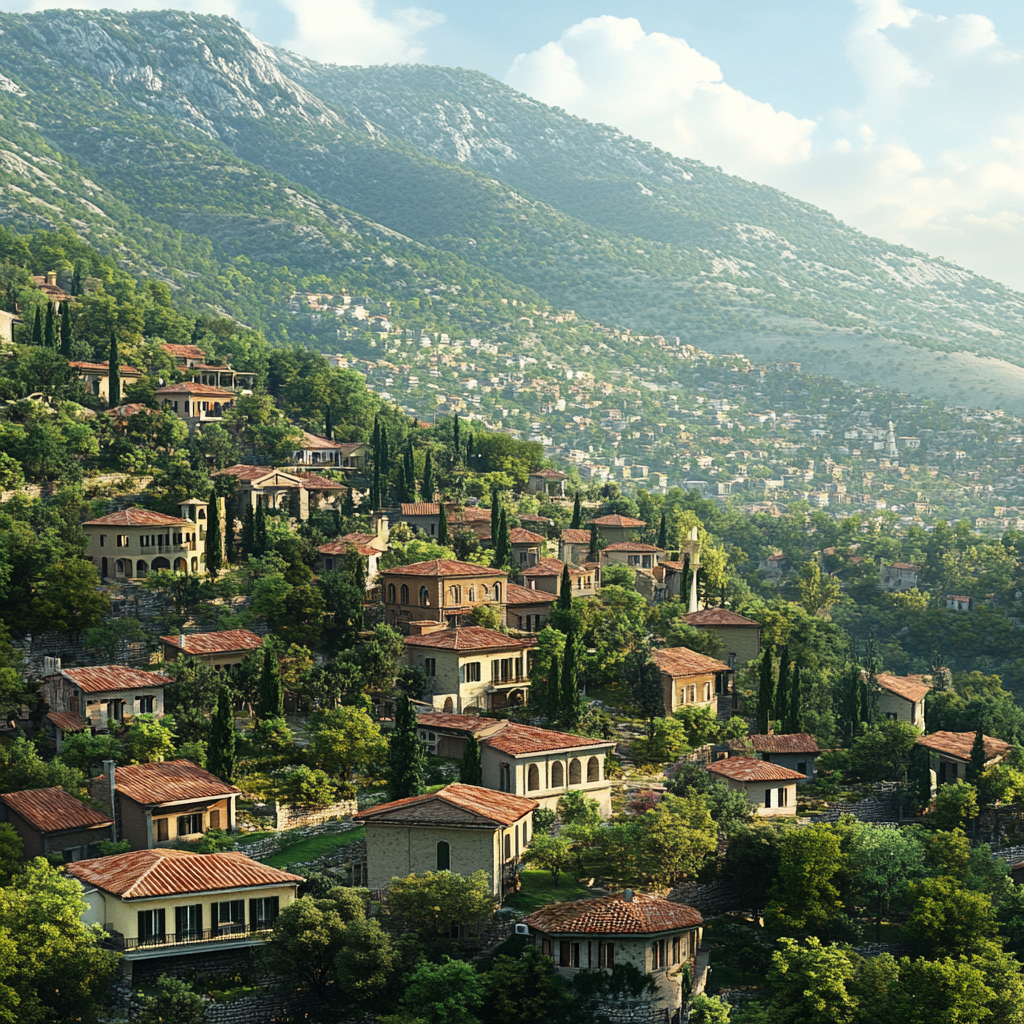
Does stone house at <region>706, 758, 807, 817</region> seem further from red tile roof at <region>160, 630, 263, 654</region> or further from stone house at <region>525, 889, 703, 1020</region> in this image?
red tile roof at <region>160, 630, 263, 654</region>

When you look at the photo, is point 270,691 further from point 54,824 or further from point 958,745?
point 958,745

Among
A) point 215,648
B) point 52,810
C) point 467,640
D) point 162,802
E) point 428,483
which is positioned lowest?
point 52,810

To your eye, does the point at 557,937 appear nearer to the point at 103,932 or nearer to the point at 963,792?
the point at 103,932

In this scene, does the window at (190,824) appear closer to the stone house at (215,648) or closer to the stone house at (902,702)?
the stone house at (215,648)

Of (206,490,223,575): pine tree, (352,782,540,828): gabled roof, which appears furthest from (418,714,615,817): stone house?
(206,490,223,575): pine tree

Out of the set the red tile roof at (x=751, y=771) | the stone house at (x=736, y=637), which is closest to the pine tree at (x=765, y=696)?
the red tile roof at (x=751, y=771)

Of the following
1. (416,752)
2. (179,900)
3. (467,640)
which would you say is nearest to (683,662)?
(467,640)
